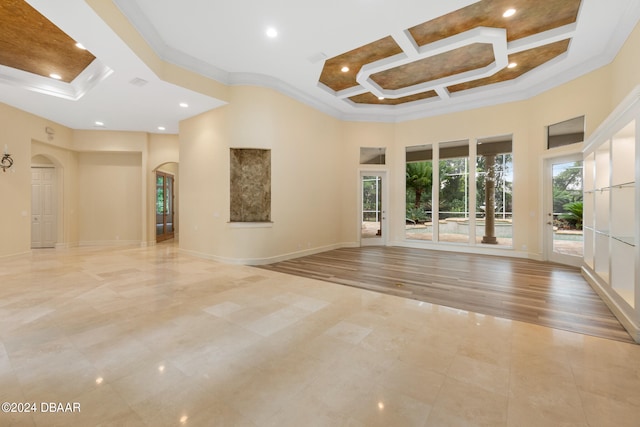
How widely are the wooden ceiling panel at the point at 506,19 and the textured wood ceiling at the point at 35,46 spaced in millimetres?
5553

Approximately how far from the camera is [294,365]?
2182mm

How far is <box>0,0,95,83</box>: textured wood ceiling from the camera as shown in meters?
3.77

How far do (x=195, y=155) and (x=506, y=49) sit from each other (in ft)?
22.4

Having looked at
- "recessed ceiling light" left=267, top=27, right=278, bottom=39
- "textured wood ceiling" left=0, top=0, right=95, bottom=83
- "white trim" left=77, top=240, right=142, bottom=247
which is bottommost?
"white trim" left=77, top=240, right=142, bottom=247

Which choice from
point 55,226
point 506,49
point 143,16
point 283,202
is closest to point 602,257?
point 506,49

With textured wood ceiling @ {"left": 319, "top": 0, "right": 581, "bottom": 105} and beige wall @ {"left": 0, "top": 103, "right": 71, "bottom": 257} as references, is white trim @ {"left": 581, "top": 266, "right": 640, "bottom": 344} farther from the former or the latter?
beige wall @ {"left": 0, "top": 103, "right": 71, "bottom": 257}

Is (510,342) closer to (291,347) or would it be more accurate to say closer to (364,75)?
(291,347)

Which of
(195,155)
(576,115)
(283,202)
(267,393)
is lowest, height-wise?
(267,393)

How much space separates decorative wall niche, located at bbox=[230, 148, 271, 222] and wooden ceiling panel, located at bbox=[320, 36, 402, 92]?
2232mm

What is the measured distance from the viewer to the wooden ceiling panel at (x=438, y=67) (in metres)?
5.24

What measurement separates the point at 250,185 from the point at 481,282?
16.1 ft

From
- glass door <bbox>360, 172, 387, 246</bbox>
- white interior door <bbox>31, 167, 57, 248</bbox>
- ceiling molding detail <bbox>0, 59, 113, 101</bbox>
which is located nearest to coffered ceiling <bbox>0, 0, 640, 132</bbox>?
ceiling molding detail <bbox>0, 59, 113, 101</bbox>

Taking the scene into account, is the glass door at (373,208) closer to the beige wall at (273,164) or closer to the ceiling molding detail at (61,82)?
the beige wall at (273,164)

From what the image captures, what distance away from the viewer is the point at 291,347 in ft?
8.07
